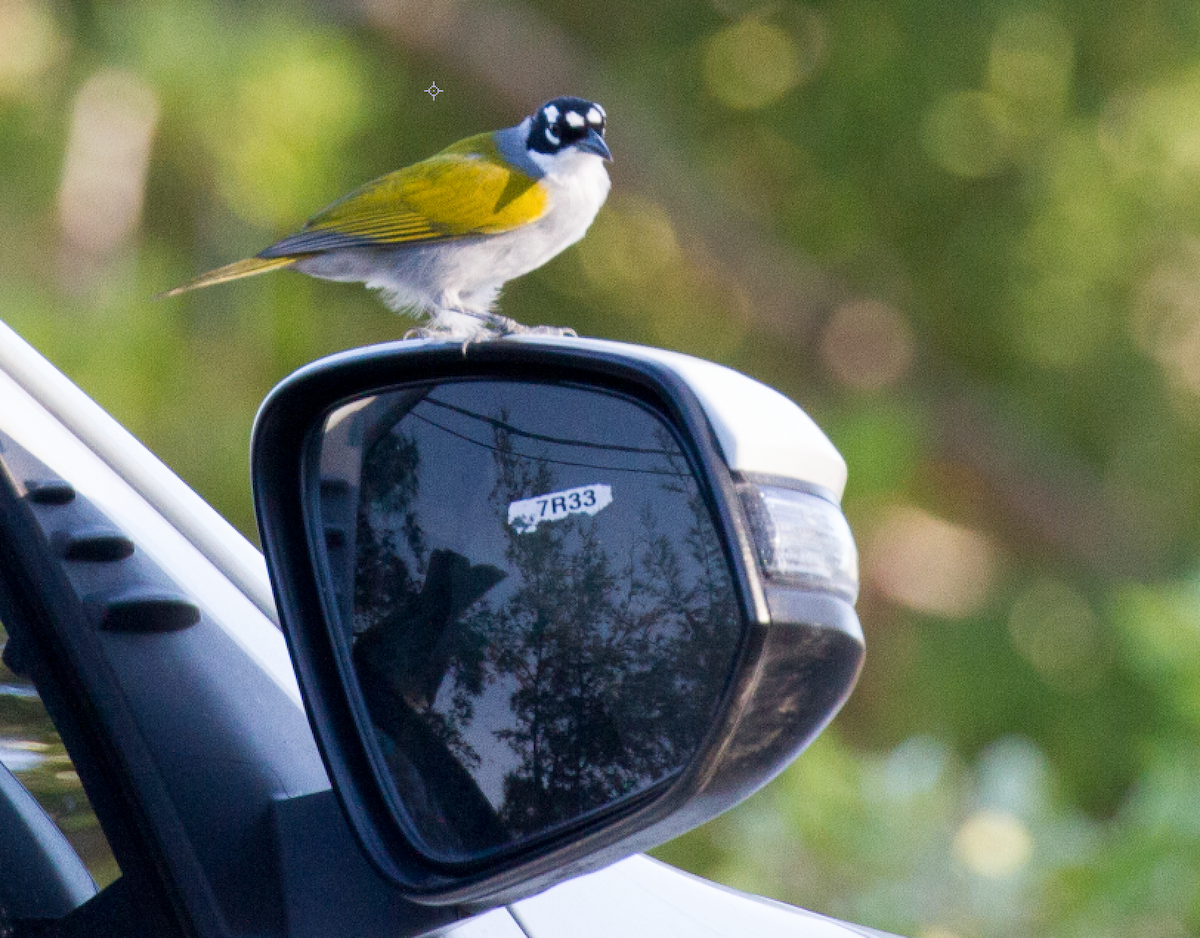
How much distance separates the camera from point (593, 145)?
2799 mm

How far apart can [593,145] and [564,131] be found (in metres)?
0.06

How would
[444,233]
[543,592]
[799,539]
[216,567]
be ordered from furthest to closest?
[444,233] → [216,567] → [543,592] → [799,539]

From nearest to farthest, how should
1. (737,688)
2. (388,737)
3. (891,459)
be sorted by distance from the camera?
(737,688) < (388,737) < (891,459)

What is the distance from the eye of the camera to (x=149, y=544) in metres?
1.17

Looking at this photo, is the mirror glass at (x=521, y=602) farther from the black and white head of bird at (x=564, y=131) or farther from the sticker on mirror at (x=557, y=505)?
the black and white head of bird at (x=564, y=131)

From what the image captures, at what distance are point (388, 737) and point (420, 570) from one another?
13cm

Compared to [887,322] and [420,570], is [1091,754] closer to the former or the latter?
[887,322]

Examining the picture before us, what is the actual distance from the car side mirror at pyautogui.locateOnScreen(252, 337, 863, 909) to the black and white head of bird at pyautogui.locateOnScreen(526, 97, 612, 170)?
5.48 feet

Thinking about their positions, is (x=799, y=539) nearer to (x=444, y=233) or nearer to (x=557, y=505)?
(x=557, y=505)

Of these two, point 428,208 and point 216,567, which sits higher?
point 428,208

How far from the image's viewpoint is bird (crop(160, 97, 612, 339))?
251cm

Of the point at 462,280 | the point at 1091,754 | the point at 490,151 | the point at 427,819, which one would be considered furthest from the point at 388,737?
the point at 1091,754

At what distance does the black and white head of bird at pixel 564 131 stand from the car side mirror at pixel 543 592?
5.48ft

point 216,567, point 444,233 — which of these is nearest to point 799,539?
point 216,567
